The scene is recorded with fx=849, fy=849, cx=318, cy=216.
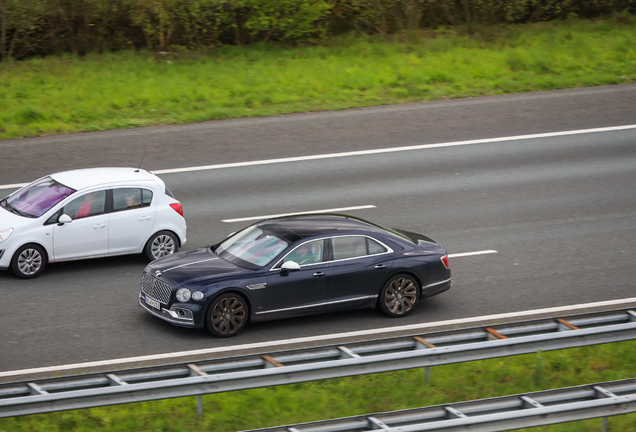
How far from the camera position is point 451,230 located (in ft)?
51.3

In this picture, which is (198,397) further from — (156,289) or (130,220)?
(130,220)

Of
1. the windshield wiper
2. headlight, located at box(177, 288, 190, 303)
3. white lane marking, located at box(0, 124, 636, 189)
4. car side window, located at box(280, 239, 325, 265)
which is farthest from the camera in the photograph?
white lane marking, located at box(0, 124, 636, 189)

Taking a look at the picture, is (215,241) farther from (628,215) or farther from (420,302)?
(628,215)

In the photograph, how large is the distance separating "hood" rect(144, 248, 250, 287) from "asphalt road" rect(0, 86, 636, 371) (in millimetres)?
758

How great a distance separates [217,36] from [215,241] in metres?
13.0

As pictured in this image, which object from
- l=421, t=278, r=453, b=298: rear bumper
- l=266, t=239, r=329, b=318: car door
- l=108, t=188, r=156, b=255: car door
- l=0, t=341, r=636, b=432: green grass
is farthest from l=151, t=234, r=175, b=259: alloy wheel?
l=0, t=341, r=636, b=432: green grass

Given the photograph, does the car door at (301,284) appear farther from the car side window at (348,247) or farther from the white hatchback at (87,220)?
the white hatchback at (87,220)

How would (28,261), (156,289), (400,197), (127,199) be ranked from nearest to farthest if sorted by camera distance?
(156,289), (28,261), (127,199), (400,197)

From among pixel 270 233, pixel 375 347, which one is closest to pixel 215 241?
pixel 270 233

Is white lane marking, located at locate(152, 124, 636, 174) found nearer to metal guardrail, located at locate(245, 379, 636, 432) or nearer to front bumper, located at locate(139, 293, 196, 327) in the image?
front bumper, located at locate(139, 293, 196, 327)

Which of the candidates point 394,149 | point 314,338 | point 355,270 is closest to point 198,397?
point 314,338

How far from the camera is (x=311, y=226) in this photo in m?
12.1

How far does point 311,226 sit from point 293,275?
91 cm

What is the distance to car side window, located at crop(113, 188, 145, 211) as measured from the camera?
45.0ft
